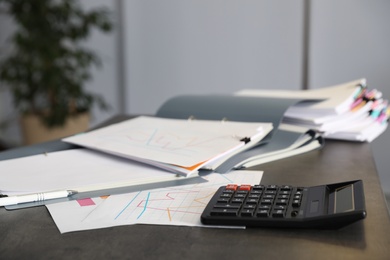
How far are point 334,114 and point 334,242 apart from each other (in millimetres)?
586

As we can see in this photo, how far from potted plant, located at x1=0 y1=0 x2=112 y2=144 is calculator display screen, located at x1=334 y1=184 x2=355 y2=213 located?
93.1 inches

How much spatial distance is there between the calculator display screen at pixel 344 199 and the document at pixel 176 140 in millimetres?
217

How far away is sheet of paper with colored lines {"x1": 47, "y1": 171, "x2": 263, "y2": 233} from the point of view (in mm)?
586

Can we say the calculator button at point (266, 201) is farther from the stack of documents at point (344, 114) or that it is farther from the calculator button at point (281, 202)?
the stack of documents at point (344, 114)

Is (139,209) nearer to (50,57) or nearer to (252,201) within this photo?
(252,201)

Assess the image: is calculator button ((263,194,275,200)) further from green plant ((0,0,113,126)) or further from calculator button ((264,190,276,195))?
green plant ((0,0,113,126))

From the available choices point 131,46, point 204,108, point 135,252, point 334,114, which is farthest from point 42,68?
point 135,252

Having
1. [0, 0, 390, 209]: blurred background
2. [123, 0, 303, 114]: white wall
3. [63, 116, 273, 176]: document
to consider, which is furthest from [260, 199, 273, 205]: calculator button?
[123, 0, 303, 114]: white wall

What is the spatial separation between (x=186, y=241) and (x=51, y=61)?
2.43 meters

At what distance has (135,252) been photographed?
1.65ft

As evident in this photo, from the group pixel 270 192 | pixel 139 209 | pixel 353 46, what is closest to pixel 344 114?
pixel 270 192

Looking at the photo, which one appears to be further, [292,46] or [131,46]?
[131,46]

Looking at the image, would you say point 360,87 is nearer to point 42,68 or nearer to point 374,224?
point 374,224

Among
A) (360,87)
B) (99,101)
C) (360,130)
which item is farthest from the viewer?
(99,101)
